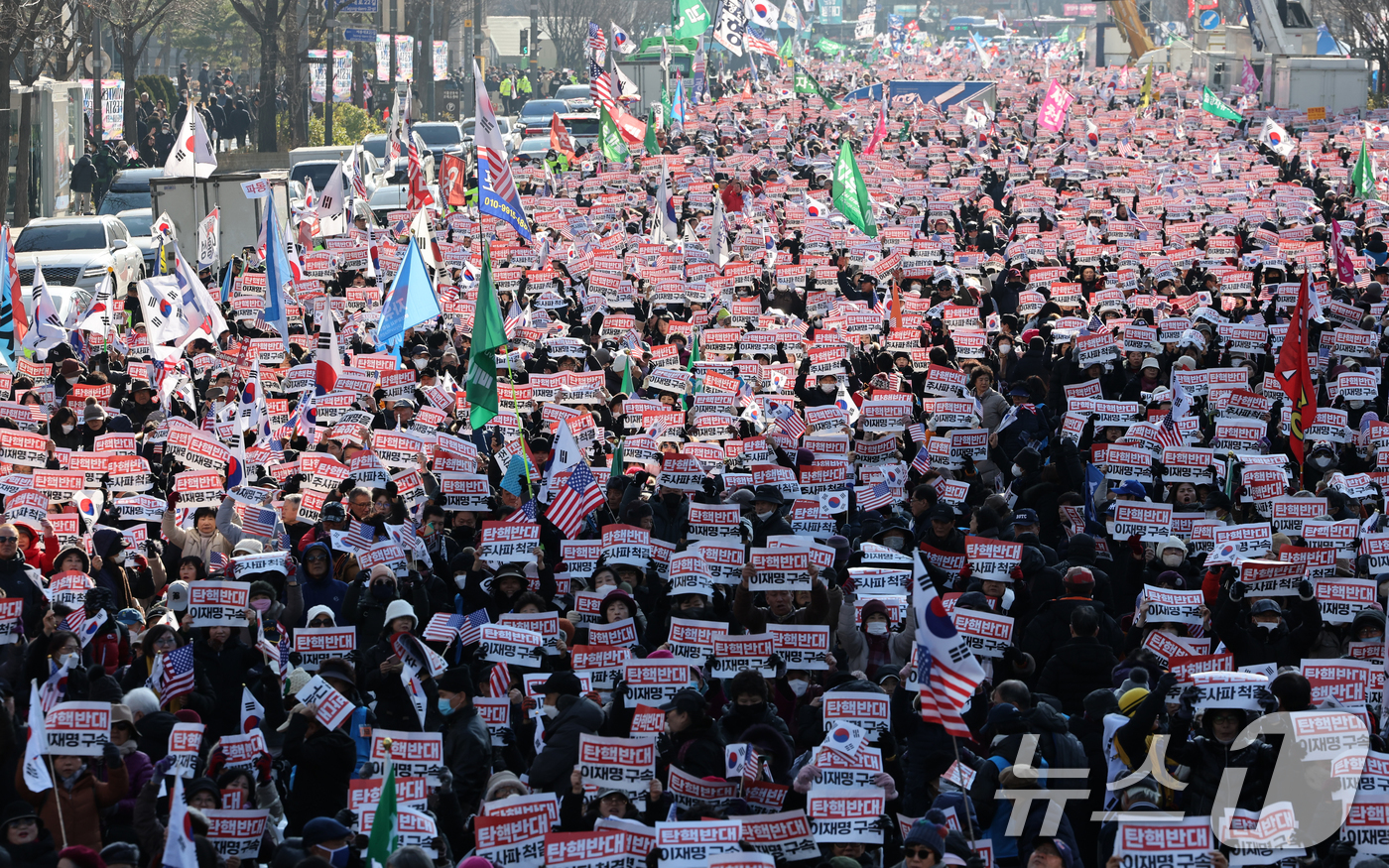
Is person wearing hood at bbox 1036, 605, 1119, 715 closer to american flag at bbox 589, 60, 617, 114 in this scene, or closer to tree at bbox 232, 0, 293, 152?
american flag at bbox 589, 60, 617, 114

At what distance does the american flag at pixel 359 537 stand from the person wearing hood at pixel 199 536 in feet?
2.81

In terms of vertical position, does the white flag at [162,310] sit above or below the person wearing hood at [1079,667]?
above

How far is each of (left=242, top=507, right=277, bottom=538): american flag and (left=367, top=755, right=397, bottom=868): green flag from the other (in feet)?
17.4

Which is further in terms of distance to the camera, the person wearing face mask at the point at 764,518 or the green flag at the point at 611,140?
the green flag at the point at 611,140

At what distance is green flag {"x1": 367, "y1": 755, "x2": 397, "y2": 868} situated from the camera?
723cm

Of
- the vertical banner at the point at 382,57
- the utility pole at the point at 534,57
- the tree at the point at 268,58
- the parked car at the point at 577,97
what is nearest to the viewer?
the tree at the point at 268,58

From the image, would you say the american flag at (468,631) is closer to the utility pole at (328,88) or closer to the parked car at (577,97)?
the utility pole at (328,88)

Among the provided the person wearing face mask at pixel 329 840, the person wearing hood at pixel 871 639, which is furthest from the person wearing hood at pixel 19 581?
the person wearing hood at pixel 871 639

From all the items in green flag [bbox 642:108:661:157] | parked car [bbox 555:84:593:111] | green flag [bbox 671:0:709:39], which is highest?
green flag [bbox 671:0:709:39]

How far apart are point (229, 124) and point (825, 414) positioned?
1446 inches

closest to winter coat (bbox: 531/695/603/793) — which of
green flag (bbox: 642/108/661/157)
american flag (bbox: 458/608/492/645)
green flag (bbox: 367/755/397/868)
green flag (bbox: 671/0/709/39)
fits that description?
green flag (bbox: 367/755/397/868)

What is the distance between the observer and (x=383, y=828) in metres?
7.25

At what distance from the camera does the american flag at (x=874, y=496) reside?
13234 mm

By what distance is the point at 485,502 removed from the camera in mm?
12766
